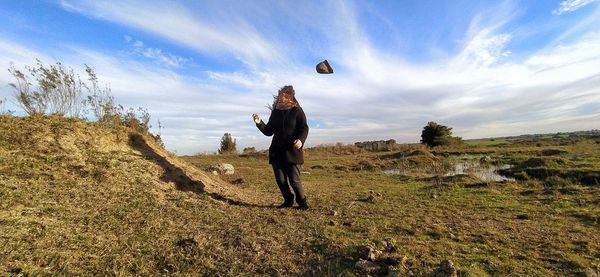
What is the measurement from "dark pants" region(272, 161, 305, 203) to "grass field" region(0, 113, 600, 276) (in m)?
0.35

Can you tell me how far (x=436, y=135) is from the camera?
41.5 m

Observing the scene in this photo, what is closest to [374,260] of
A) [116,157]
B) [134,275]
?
[134,275]

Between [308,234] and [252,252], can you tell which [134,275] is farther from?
[308,234]

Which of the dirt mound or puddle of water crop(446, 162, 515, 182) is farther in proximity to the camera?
puddle of water crop(446, 162, 515, 182)

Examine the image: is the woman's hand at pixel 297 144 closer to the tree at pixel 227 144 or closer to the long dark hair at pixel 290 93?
the long dark hair at pixel 290 93

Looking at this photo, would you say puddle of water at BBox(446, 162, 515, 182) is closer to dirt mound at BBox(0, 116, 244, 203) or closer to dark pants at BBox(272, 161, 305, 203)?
dark pants at BBox(272, 161, 305, 203)

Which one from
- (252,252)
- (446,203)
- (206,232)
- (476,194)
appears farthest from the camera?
(476,194)

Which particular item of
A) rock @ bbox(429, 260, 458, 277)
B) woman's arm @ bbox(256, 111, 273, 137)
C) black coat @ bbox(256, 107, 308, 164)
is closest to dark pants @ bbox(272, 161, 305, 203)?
black coat @ bbox(256, 107, 308, 164)

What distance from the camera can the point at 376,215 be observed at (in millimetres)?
6324

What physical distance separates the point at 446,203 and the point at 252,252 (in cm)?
518

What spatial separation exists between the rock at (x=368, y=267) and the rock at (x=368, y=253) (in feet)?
0.33

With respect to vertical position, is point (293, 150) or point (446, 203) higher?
point (293, 150)

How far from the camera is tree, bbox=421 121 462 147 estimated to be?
41000 mm

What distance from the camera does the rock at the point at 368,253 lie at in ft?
12.8
